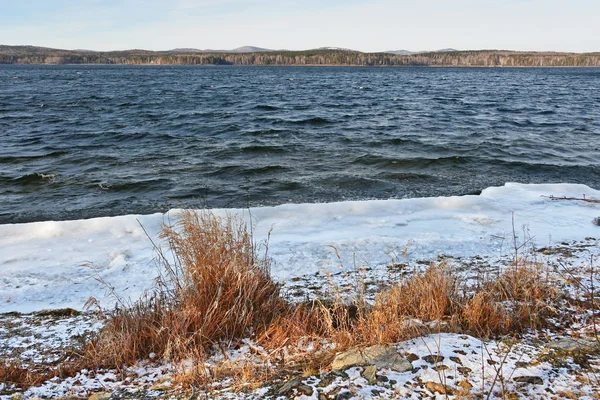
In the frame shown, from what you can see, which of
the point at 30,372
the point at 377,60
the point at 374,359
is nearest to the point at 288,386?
the point at 374,359

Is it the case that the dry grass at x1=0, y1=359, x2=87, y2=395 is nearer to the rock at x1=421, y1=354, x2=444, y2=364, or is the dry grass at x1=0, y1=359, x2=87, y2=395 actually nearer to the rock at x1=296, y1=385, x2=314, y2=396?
the rock at x1=296, y1=385, x2=314, y2=396

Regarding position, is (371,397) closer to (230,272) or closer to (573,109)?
(230,272)

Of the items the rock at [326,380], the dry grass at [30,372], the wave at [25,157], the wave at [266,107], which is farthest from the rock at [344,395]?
the wave at [266,107]

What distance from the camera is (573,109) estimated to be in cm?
2816

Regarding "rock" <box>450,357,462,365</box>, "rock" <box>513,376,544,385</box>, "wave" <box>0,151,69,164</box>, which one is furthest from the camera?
"wave" <box>0,151,69,164</box>

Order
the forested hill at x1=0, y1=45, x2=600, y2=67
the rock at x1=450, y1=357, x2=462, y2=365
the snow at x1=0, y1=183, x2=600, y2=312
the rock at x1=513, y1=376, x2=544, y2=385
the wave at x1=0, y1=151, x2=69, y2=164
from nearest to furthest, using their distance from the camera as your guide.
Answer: the rock at x1=513, y1=376, x2=544, y2=385, the rock at x1=450, y1=357, x2=462, y2=365, the snow at x1=0, y1=183, x2=600, y2=312, the wave at x1=0, y1=151, x2=69, y2=164, the forested hill at x1=0, y1=45, x2=600, y2=67

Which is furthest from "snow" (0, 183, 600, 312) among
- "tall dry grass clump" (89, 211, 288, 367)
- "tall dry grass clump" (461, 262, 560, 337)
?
"tall dry grass clump" (461, 262, 560, 337)

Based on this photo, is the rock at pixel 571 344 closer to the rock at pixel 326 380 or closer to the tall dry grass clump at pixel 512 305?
the tall dry grass clump at pixel 512 305

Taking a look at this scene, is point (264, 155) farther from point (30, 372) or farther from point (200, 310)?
point (30, 372)

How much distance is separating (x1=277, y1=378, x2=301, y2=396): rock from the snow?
2559 millimetres

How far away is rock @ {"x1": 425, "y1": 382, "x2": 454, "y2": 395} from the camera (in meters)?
2.67

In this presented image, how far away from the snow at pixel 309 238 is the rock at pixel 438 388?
2.69 m

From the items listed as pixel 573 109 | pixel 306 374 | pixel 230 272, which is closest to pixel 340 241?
pixel 230 272

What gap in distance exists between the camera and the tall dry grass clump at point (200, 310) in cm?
338
